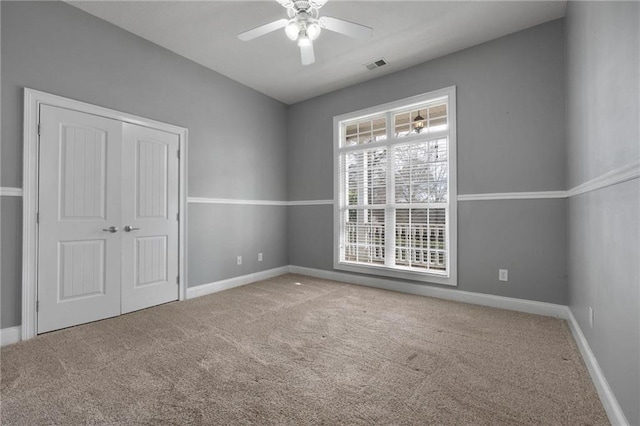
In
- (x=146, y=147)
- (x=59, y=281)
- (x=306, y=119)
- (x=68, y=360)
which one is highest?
(x=306, y=119)

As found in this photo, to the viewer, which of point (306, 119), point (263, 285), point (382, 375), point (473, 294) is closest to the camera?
point (382, 375)

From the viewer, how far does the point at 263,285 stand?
4105 mm

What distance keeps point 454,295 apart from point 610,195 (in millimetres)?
2174

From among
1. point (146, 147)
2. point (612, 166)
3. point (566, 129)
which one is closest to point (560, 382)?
point (612, 166)

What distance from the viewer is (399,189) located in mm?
3842

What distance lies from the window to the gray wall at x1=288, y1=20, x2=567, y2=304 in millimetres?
157

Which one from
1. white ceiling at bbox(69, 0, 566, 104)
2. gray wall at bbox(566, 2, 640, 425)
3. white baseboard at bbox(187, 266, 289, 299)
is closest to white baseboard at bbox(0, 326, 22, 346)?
white baseboard at bbox(187, 266, 289, 299)

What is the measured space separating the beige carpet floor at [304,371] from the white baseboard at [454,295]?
0.47 ft

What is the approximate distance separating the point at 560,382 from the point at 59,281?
12.8ft

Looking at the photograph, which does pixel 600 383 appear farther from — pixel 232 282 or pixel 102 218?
pixel 102 218

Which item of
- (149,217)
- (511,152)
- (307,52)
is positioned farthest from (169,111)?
(511,152)

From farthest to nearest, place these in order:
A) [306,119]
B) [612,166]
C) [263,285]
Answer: [306,119] < [263,285] < [612,166]

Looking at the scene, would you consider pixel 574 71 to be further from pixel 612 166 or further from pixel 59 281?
pixel 59 281

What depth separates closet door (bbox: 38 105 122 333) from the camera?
2.48m
